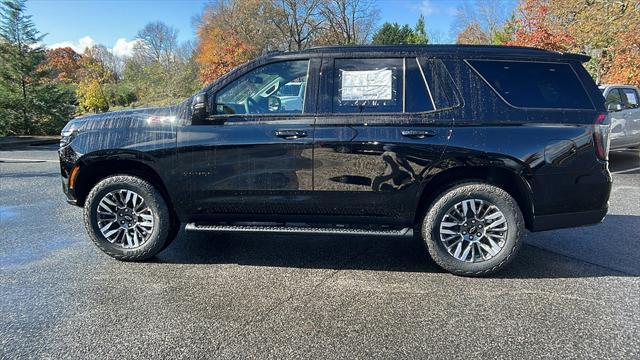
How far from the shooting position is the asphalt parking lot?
8.63 feet

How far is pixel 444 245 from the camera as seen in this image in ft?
12.0

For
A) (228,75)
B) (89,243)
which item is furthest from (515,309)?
(89,243)

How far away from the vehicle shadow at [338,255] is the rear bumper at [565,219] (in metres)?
0.46

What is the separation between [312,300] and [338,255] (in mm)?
1026

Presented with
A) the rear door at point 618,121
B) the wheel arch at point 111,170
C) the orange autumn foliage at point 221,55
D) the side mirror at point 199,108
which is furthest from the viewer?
the orange autumn foliage at point 221,55

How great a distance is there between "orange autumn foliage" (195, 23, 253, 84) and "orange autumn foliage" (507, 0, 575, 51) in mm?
21057

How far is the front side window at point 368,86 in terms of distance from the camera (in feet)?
11.9

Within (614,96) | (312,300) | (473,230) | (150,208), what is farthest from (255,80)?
(614,96)

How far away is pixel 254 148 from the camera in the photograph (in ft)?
12.0

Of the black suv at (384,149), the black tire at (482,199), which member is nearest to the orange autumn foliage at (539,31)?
the black suv at (384,149)

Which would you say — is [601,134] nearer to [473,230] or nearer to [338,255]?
[473,230]

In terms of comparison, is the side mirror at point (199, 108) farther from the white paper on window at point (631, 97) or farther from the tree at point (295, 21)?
the tree at point (295, 21)

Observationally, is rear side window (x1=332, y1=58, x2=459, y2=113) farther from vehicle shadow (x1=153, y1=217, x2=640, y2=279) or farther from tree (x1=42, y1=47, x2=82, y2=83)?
tree (x1=42, y1=47, x2=82, y2=83)

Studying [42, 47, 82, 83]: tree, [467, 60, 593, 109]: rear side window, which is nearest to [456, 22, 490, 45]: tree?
[467, 60, 593, 109]: rear side window
